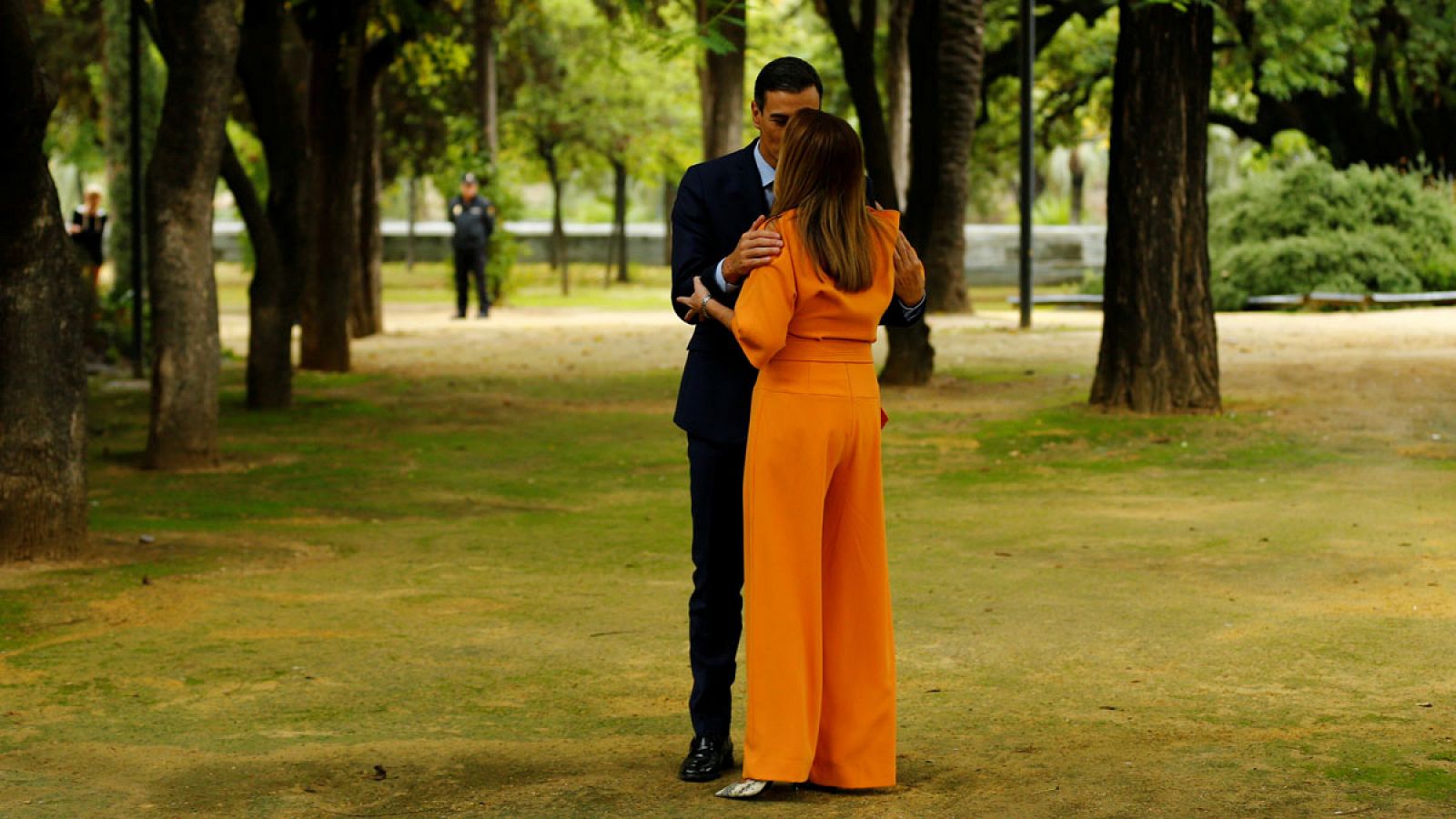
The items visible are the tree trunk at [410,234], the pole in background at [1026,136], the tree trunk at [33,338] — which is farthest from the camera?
the tree trunk at [410,234]

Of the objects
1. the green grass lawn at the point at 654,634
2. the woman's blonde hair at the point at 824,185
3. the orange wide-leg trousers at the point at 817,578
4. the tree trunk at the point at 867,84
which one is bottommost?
the green grass lawn at the point at 654,634

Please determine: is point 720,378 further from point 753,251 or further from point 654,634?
point 654,634

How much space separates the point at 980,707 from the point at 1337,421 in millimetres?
9098

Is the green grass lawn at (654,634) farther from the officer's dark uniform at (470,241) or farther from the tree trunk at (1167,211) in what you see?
the officer's dark uniform at (470,241)

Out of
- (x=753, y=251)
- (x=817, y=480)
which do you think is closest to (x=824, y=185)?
(x=753, y=251)

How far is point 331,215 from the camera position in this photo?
20594 mm

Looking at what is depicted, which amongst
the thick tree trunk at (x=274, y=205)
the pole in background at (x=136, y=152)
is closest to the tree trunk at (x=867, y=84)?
the thick tree trunk at (x=274, y=205)

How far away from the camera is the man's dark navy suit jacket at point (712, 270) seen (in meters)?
5.59

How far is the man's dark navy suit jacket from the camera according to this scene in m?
5.59

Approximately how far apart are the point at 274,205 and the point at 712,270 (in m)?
11.9

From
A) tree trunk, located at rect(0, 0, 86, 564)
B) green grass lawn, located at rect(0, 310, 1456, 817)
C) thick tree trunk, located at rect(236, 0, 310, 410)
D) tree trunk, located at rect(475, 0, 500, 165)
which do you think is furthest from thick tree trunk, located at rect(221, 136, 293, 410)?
tree trunk, located at rect(475, 0, 500, 165)

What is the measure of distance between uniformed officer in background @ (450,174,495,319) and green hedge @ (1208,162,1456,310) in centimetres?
1120

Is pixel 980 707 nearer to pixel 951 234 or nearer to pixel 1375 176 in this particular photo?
pixel 951 234

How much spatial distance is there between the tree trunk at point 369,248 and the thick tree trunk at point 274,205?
7064 mm
